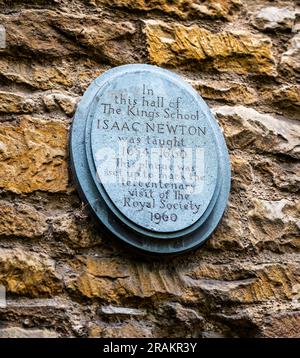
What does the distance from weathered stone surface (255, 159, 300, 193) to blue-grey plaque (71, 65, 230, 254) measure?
0.12 m

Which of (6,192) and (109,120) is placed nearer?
(6,192)

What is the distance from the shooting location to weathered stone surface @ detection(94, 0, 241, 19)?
200 cm

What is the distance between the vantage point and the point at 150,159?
1.85 m

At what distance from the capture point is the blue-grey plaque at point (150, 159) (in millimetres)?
1770

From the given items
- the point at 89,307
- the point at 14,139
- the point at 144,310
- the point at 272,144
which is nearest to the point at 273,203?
the point at 272,144

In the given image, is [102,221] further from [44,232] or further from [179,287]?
[179,287]

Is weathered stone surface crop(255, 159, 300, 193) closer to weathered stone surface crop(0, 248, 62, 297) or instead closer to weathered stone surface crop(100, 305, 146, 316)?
weathered stone surface crop(100, 305, 146, 316)

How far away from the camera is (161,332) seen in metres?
1.75

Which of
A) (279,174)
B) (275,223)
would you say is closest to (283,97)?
(279,174)

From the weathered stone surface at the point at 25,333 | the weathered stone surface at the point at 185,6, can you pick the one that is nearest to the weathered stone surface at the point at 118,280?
the weathered stone surface at the point at 25,333

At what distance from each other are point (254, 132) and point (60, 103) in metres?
0.61

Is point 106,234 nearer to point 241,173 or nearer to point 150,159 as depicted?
point 150,159

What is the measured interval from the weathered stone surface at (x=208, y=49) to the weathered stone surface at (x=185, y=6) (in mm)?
48

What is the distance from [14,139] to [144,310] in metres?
0.59
